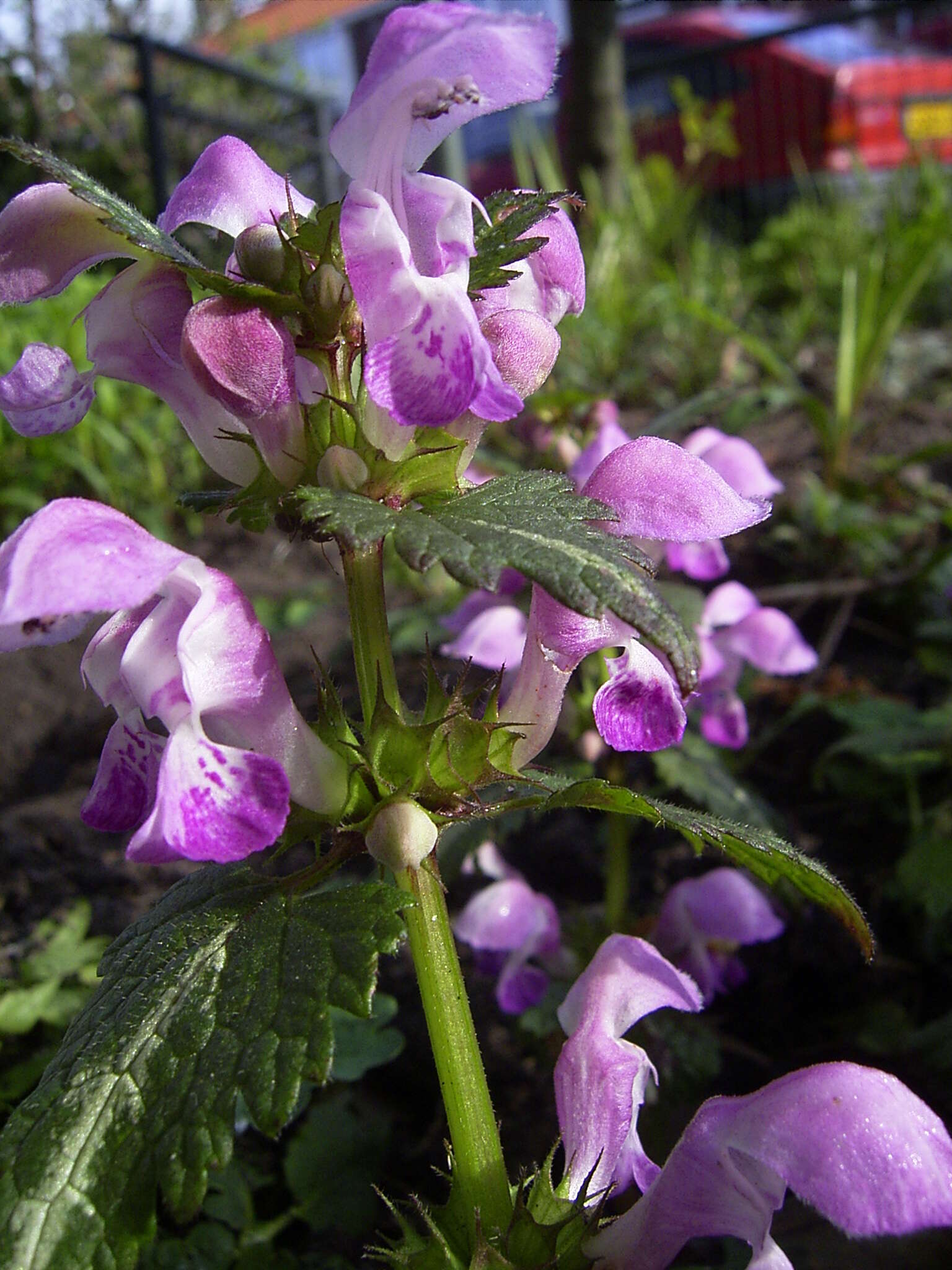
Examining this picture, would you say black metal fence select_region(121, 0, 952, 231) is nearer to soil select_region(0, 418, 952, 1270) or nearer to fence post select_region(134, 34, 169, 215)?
fence post select_region(134, 34, 169, 215)

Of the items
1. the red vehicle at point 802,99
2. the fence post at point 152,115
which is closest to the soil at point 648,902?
the fence post at point 152,115

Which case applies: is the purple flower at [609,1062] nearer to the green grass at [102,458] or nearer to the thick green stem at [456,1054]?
the thick green stem at [456,1054]

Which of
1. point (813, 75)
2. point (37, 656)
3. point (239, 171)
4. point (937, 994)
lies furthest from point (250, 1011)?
point (813, 75)

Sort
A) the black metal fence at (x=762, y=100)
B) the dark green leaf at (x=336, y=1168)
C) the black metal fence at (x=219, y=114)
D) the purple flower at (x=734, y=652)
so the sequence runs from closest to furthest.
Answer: the dark green leaf at (x=336, y=1168), the purple flower at (x=734, y=652), the black metal fence at (x=219, y=114), the black metal fence at (x=762, y=100)

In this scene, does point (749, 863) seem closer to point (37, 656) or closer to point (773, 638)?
point (773, 638)

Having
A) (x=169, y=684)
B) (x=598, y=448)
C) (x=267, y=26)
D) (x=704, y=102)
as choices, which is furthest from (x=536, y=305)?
(x=267, y=26)

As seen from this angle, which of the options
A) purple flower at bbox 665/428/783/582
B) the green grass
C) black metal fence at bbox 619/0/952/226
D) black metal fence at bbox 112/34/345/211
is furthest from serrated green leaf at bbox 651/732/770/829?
black metal fence at bbox 619/0/952/226

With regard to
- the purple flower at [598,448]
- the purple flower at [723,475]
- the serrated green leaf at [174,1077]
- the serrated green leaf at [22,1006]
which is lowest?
the serrated green leaf at [22,1006]
